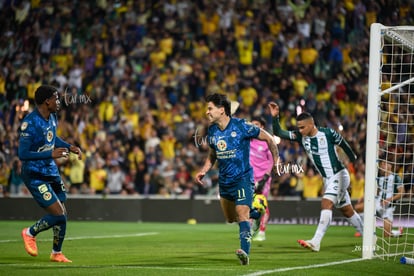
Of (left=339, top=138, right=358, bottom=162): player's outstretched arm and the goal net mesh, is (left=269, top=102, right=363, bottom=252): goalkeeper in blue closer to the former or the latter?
(left=339, top=138, right=358, bottom=162): player's outstretched arm

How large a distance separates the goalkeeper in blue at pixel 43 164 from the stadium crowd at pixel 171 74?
1350cm

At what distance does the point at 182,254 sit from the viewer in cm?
1388

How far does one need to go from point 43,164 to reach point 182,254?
306cm

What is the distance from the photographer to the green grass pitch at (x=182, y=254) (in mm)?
10961

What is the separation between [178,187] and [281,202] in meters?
3.14

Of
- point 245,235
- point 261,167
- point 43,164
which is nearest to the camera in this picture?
point 245,235

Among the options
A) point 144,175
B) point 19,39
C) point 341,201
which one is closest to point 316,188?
point 144,175

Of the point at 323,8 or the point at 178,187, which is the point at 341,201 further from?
the point at 323,8

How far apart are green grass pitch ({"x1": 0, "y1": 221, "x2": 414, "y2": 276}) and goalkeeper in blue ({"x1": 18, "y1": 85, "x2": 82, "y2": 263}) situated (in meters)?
0.51

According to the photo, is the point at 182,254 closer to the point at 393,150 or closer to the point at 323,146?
the point at 323,146

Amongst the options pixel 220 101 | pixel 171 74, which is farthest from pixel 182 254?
pixel 171 74

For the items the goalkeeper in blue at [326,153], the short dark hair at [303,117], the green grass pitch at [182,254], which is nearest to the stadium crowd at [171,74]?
the green grass pitch at [182,254]

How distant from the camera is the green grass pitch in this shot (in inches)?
432

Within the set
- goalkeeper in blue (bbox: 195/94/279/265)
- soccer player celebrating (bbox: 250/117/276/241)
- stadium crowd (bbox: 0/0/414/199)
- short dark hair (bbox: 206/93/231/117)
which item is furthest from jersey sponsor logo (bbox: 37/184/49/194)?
stadium crowd (bbox: 0/0/414/199)
